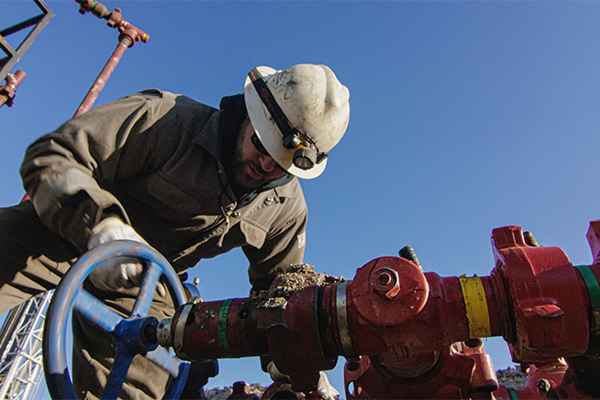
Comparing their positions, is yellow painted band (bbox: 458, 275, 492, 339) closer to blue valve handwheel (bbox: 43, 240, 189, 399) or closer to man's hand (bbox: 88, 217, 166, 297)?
blue valve handwheel (bbox: 43, 240, 189, 399)

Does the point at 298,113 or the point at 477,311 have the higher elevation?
the point at 298,113

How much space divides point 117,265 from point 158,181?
731 millimetres

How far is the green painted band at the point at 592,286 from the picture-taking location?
98 cm

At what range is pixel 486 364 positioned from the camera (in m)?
1.45

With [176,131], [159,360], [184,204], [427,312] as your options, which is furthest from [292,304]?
[176,131]

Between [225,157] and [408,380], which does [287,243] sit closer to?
[225,157]

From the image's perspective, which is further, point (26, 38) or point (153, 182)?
point (26, 38)

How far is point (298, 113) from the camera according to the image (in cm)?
234

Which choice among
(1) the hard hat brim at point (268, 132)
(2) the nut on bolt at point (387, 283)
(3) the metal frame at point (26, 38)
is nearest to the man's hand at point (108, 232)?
(1) the hard hat brim at point (268, 132)

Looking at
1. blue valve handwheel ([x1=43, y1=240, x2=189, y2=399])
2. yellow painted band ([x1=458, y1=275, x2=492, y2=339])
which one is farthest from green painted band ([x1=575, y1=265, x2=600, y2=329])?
blue valve handwheel ([x1=43, y1=240, x2=189, y2=399])

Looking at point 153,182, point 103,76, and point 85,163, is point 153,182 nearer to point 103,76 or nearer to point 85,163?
point 85,163

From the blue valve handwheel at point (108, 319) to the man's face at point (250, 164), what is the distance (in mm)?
945

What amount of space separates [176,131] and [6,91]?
4073 millimetres

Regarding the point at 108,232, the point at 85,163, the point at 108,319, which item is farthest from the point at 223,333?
the point at 85,163
